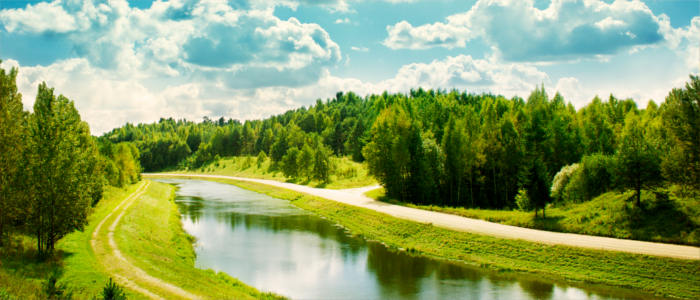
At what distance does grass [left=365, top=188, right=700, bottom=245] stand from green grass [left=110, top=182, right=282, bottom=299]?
2212 cm

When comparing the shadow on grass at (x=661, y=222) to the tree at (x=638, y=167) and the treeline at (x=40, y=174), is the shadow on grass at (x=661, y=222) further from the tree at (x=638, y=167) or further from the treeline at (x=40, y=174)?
the treeline at (x=40, y=174)

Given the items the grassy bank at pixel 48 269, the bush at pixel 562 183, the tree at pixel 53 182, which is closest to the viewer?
the grassy bank at pixel 48 269

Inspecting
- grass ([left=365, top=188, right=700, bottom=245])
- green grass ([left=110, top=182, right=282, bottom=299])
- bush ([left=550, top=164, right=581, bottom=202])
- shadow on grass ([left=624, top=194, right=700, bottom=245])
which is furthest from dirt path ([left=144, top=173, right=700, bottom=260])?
green grass ([left=110, top=182, right=282, bottom=299])

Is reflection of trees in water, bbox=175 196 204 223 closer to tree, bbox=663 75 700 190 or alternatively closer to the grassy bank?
the grassy bank

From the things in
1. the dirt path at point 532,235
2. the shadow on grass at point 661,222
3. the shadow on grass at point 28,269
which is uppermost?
the shadow on grass at point 661,222

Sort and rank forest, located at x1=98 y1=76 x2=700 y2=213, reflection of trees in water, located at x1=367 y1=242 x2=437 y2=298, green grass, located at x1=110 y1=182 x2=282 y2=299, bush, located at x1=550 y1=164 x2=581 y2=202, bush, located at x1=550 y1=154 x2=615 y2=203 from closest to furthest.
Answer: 1. green grass, located at x1=110 y1=182 x2=282 y2=299
2. reflection of trees in water, located at x1=367 y1=242 x2=437 y2=298
3. forest, located at x1=98 y1=76 x2=700 y2=213
4. bush, located at x1=550 y1=154 x2=615 y2=203
5. bush, located at x1=550 y1=164 x2=581 y2=202

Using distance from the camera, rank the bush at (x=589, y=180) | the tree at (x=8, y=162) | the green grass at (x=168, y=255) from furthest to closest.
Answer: the bush at (x=589, y=180), the tree at (x=8, y=162), the green grass at (x=168, y=255)

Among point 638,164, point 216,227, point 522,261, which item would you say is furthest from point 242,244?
point 638,164

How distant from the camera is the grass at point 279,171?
7387 centimetres

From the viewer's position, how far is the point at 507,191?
5003 cm

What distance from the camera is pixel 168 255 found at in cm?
2784

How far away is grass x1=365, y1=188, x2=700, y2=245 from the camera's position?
85.6 ft

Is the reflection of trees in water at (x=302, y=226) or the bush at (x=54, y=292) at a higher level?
the bush at (x=54, y=292)

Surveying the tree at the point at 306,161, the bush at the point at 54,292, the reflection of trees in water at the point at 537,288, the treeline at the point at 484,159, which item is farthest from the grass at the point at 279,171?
the bush at the point at 54,292
